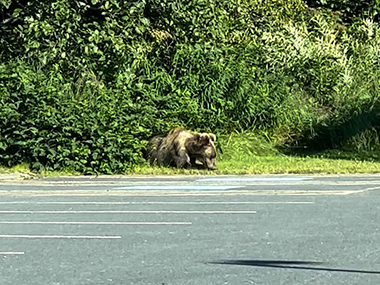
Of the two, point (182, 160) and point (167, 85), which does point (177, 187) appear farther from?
point (167, 85)

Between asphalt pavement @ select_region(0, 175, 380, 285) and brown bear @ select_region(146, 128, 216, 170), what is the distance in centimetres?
268

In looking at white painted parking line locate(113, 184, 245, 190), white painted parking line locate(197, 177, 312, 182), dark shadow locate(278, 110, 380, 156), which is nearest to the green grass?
dark shadow locate(278, 110, 380, 156)

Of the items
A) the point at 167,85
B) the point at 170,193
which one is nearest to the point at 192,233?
the point at 170,193

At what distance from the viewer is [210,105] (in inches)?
870

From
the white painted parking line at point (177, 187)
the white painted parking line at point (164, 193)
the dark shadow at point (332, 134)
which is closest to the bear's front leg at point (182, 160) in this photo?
the white painted parking line at point (177, 187)

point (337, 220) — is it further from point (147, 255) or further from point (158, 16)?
Result: point (158, 16)

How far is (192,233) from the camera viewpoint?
32.7 feet

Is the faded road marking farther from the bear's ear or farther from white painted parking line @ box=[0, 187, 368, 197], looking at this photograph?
the bear's ear

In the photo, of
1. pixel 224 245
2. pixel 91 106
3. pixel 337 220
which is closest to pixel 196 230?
pixel 224 245

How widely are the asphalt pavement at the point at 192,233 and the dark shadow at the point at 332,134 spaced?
605 cm

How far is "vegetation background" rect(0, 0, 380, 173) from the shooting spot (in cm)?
1883

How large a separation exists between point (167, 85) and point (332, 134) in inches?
171

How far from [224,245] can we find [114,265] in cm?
147

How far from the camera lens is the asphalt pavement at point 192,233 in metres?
7.71
